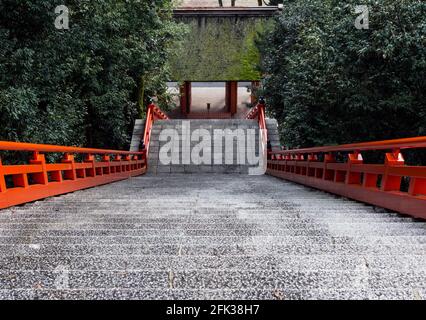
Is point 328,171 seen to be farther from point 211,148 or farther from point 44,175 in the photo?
point 211,148

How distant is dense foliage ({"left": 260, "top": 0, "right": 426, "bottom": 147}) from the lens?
31.3ft

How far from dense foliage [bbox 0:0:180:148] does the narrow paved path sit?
4.47m

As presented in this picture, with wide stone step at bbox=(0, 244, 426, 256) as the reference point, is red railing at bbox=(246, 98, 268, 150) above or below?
above

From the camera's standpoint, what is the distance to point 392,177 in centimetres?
492

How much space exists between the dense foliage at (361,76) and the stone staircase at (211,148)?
2.86 meters

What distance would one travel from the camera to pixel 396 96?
33.1 feet

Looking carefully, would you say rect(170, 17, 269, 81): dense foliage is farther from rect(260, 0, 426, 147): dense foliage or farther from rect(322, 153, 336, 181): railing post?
rect(322, 153, 336, 181): railing post

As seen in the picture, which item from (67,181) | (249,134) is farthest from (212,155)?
(67,181)

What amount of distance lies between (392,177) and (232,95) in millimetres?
23592

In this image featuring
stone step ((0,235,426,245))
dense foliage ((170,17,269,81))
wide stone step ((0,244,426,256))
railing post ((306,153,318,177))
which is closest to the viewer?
wide stone step ((0,244,426,256))

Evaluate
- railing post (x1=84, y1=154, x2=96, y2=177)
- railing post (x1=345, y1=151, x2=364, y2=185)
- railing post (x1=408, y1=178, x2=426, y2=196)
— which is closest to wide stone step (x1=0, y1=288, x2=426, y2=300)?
railing post (x1=408, y1=178, x2=426, y2=196)

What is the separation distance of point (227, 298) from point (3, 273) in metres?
1.24
